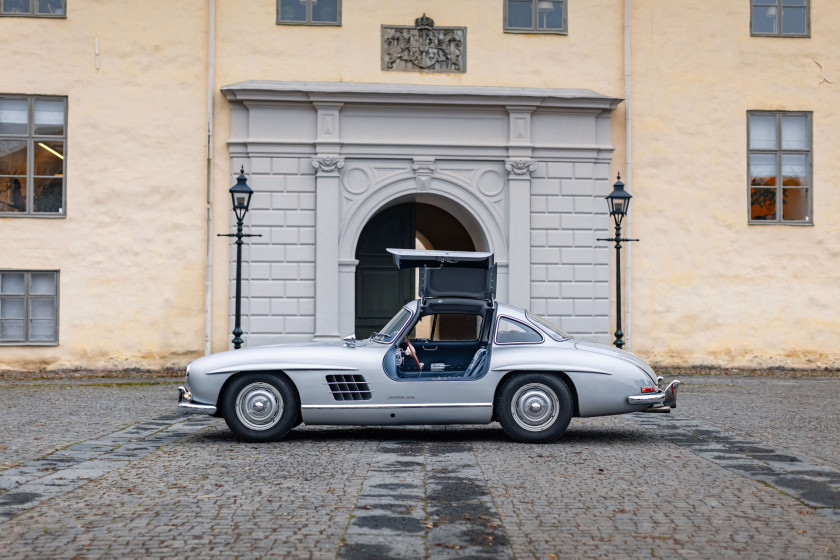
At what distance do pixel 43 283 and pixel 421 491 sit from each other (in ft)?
49.3

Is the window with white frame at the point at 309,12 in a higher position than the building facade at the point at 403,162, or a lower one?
higher

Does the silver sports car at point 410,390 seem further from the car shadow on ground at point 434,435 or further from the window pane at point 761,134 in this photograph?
the window pane at point 761,134

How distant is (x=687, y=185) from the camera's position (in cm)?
2156

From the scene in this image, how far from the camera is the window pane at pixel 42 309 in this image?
20688mm

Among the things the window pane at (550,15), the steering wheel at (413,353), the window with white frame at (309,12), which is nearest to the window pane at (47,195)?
A: the window with white frame at (309,12)

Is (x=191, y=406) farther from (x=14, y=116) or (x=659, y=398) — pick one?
(x=14, y=116)

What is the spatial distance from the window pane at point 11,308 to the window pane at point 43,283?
0.36 m

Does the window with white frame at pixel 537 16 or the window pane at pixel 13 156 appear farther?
the window with white frame at pixel 537 16

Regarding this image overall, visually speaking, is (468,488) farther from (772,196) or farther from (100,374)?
(772,196)

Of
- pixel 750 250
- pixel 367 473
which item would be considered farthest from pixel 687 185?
pixel 367 473

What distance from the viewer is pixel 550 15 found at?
2164 centimetres

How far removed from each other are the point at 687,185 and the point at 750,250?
5.83ft

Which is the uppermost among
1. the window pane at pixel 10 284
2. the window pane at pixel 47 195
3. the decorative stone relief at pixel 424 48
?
the decorative stone relief at pixel 424 48

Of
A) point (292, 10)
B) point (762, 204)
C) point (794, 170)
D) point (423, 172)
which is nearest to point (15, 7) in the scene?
point (292, 10)
